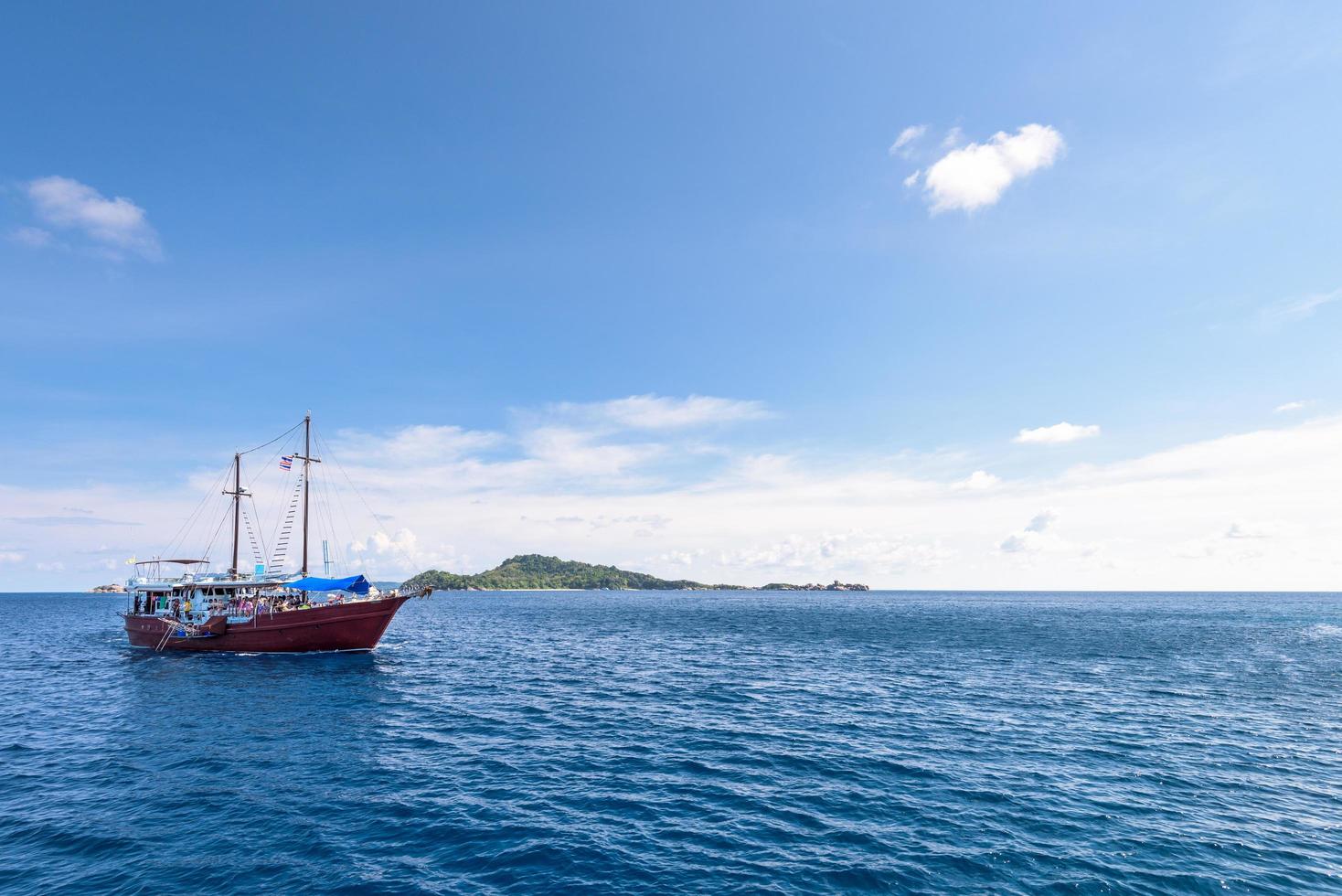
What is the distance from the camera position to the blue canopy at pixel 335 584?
6100cm

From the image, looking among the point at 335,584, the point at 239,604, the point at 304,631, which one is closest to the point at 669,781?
the point at 335,584

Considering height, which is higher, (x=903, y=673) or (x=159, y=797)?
(x=159, y=797)

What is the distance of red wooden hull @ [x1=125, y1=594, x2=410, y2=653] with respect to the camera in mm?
61250

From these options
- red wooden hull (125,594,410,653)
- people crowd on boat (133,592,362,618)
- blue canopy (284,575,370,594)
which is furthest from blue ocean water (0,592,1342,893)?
people crowd on boat (133,592,362,618)

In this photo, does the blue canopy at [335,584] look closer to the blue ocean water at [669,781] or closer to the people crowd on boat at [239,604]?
the people crowd on boat at [239,604]

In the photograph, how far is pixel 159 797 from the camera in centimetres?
2392

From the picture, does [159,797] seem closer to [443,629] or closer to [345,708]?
[345,708]

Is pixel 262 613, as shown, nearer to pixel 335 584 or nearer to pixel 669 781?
pixel 335 584

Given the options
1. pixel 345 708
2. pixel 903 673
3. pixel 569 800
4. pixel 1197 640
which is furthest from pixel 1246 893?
pixel 1197 640

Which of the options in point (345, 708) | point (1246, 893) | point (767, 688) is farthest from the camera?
point (767, 688)

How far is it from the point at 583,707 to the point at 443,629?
233ft

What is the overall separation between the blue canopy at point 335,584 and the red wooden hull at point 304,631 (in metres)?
1.62

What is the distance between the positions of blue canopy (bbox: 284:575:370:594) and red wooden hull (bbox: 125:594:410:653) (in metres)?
1.62

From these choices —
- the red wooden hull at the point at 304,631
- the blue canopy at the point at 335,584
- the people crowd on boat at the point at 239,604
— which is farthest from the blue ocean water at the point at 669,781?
the people crowd on boat at the point at 239,604
